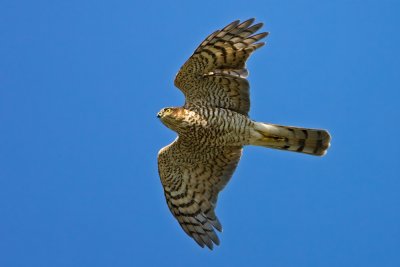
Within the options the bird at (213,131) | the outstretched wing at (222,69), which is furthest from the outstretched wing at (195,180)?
the outstretched wing at (222,69)

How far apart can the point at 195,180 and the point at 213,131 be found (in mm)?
1102

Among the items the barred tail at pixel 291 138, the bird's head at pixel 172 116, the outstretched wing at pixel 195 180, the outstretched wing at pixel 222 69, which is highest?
the outstretched wing at pixel 222 69

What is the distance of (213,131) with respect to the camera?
38.7 ft

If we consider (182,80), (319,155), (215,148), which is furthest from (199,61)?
(319,155)

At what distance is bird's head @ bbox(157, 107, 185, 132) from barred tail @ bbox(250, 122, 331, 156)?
1130 millimetres

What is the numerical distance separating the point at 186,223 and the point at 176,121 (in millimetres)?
1724

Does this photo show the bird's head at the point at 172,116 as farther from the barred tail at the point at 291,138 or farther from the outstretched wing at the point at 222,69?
the barred tail at the point at 291,138

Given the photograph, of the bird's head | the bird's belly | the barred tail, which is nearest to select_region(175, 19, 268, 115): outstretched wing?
the bird's belly

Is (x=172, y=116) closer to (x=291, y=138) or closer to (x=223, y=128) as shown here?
(x=223, y=128)

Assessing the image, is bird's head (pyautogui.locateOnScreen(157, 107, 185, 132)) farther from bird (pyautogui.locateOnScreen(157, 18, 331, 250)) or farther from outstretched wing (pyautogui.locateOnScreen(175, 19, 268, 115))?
outstretched wing (pyautogui.locateOnScreen(175, 19, 268, 115))

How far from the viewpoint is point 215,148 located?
1226 centimetres

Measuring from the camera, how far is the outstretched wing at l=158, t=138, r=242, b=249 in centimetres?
1219

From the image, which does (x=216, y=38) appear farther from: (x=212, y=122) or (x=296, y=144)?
(x=296, y=144)

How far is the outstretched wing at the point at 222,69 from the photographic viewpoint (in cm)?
1159
